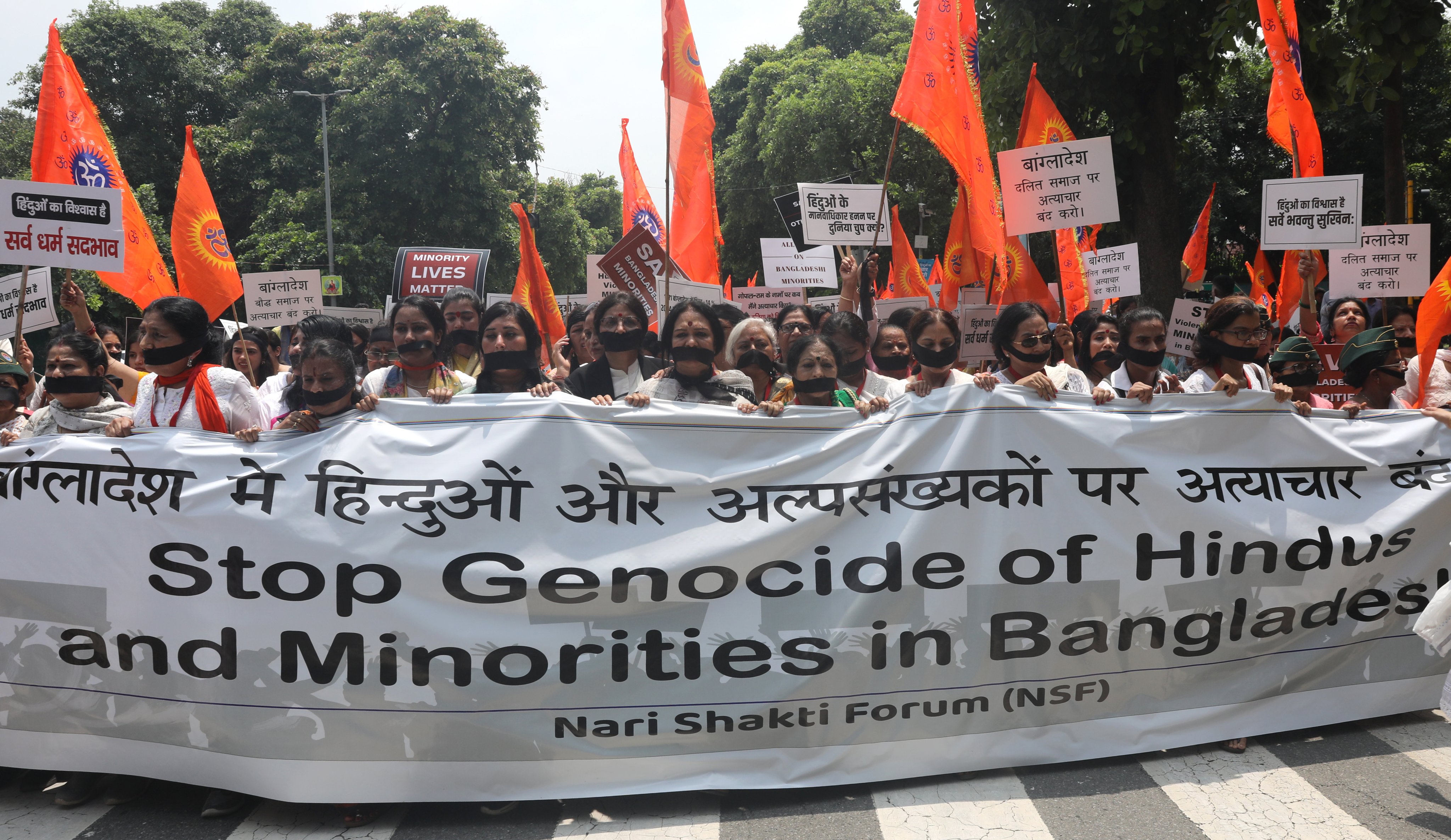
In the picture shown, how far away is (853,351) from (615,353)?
1.21 metres

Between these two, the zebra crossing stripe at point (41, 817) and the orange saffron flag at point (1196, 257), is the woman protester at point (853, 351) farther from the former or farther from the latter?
the orange saffron flag at point (1196, 257)

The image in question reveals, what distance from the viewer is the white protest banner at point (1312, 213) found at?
21.2 ft

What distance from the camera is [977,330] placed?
6.06 meters

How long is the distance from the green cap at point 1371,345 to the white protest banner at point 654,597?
1.21 m

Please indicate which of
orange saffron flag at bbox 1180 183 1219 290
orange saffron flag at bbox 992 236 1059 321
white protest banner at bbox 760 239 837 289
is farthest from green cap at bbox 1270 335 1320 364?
orange saffron flag at bbox 1180 183 1219 290

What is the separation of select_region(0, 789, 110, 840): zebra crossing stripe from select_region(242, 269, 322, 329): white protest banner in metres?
5.75

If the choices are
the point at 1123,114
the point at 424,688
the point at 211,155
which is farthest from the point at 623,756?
the point at 211,155

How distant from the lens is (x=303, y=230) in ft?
99.5

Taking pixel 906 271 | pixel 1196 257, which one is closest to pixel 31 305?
pixel 906 271

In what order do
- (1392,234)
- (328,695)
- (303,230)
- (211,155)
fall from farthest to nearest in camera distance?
(211,155)
(303,230)
(1392,234)
(328,695)

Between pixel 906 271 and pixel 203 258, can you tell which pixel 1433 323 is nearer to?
pixel 906 271

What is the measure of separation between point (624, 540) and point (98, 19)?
36611 millimetres

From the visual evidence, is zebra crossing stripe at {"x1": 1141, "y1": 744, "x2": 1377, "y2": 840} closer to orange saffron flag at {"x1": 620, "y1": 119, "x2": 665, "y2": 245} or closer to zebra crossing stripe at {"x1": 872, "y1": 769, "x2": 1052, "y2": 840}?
zebra crossing stripe at {"x1": 872, "y1": 769, "x2": 1052, "y2": 840}

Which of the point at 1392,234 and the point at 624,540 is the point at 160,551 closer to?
the point at 624,540
